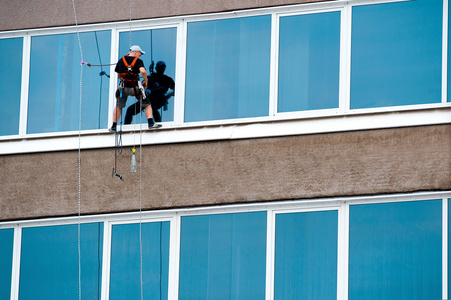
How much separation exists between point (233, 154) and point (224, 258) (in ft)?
4.61

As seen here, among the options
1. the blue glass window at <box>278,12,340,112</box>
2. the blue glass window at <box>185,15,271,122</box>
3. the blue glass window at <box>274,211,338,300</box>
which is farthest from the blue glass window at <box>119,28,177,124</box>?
the blue glass window at <box>274,211,338,300</box>

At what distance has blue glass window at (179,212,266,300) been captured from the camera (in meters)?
13.7

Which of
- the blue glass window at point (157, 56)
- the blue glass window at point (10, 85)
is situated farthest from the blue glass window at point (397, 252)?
the blue glass window at point (10, 85)

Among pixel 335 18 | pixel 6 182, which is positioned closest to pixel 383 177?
pixel 335 18

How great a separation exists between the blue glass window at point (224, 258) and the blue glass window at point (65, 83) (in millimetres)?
2243

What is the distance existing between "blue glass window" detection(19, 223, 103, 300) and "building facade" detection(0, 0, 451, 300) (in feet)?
0.06

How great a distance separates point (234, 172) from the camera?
46.7ft

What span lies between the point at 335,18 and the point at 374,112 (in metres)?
1.44

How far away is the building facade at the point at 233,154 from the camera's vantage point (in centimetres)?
1351

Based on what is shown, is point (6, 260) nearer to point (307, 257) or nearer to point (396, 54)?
point (307, 257)

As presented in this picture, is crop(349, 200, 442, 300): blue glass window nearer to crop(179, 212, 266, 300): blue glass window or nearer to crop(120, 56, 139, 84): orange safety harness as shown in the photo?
crop(179, 212, 266, 300): blue glass window

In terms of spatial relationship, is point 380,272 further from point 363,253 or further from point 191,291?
point 191,291

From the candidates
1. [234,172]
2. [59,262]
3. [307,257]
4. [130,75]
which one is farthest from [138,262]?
[130,75]

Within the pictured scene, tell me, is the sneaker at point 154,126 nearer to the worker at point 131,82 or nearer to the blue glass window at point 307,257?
the worker at point 131,82
